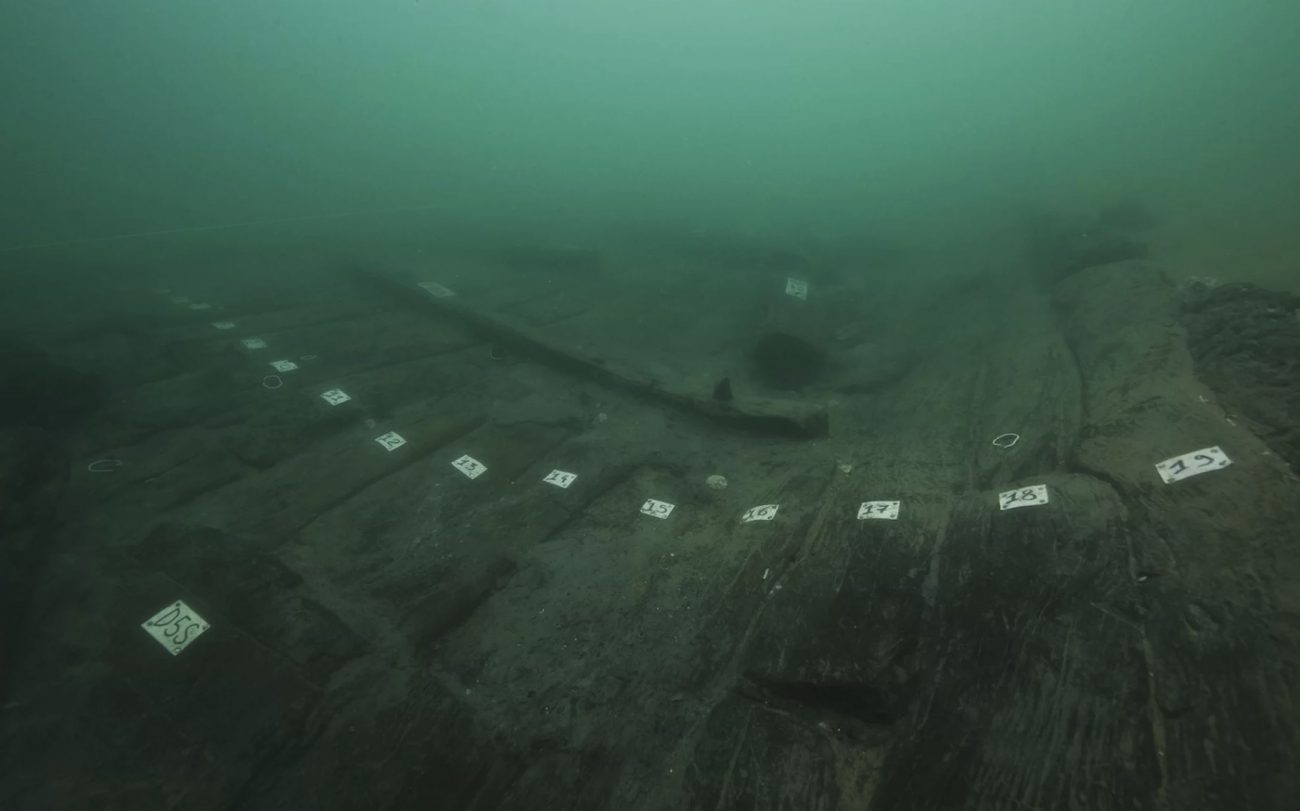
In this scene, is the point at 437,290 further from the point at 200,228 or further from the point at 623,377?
the point at 200,228

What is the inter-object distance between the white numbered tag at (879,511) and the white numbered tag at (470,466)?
3.20m

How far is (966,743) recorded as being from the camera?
223cm

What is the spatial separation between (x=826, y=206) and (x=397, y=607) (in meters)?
22.8

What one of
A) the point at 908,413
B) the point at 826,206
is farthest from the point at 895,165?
the point at 908,413

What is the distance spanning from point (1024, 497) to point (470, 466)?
4316 millimetres

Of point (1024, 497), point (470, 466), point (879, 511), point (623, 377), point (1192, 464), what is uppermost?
point (1192, 464)

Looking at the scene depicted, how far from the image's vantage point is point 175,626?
295 centimetres

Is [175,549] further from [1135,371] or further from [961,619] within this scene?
[1135,371]

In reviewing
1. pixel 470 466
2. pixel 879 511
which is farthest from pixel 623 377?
pixel 879 511

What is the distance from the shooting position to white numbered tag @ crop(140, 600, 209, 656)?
2854mm

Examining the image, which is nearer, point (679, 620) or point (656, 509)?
point (679, 620)

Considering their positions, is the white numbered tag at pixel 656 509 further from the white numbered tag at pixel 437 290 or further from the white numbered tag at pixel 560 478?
the white numbered tag at pixel 437 290

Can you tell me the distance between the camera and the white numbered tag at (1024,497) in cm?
324

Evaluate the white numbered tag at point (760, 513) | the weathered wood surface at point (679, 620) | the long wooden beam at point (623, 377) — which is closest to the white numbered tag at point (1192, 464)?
the weathered wood surface at point (679, 620)
